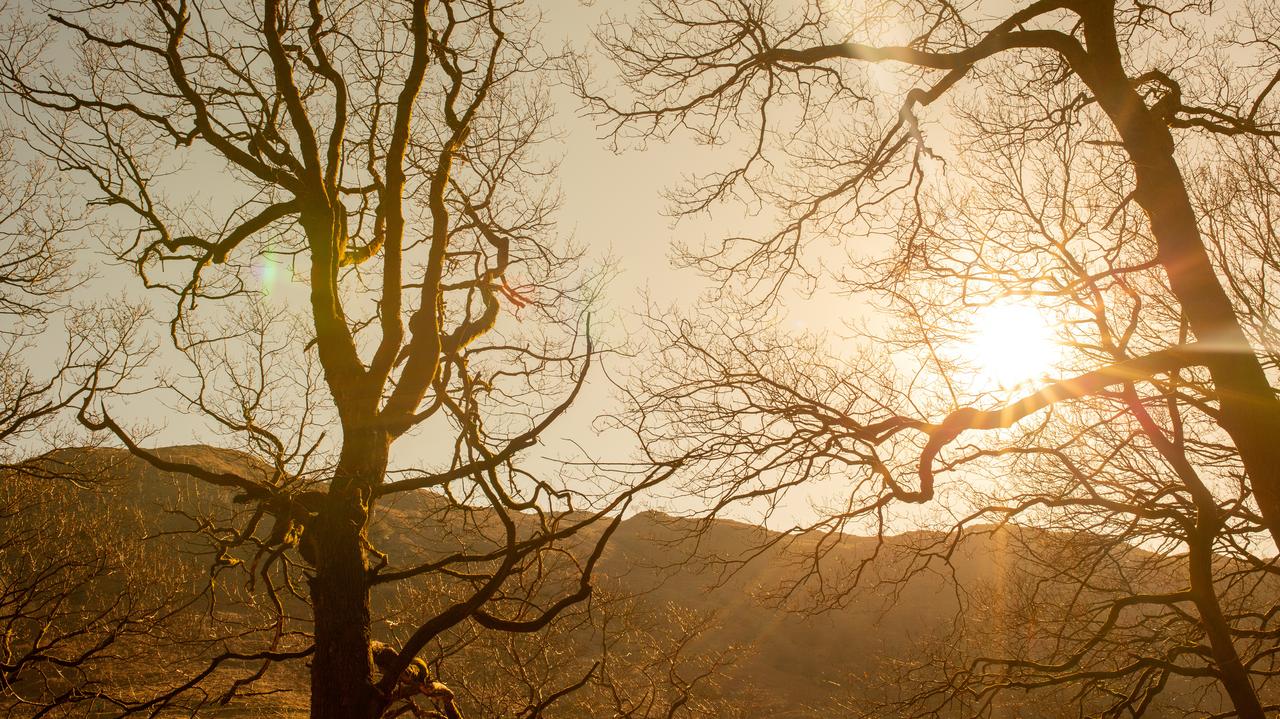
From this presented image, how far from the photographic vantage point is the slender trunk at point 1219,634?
6160mm

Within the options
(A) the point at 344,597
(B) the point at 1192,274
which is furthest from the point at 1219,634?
(A) the point at 344,597

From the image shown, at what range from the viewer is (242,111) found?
18.7ft

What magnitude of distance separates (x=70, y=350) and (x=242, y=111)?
5390mm

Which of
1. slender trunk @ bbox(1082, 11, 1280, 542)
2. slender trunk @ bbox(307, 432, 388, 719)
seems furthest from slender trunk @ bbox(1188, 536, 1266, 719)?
slender trunk @ bbox(307, 432, 388, 719)

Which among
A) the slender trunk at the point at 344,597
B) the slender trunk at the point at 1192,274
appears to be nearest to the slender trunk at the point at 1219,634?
the slender trunk at the point at 1192,274

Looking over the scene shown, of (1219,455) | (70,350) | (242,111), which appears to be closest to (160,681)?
(70,350)

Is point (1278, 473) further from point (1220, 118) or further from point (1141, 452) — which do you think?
point (1141, 452)

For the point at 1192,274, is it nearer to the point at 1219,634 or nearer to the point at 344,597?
the point at 1219,634

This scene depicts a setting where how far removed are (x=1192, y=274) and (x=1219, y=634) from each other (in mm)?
3859

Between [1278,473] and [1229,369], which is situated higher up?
[1229,369]

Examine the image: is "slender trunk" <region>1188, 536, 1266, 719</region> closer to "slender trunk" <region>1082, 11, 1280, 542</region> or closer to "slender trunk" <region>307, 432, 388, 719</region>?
"slender trunk" <region>1082, 11, 1280, 542</region>

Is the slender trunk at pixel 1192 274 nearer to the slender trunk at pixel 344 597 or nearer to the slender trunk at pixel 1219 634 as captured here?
the slender trunk at pixel 1219 634

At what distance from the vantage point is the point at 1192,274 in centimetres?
452

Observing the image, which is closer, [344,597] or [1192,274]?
[344,597]
